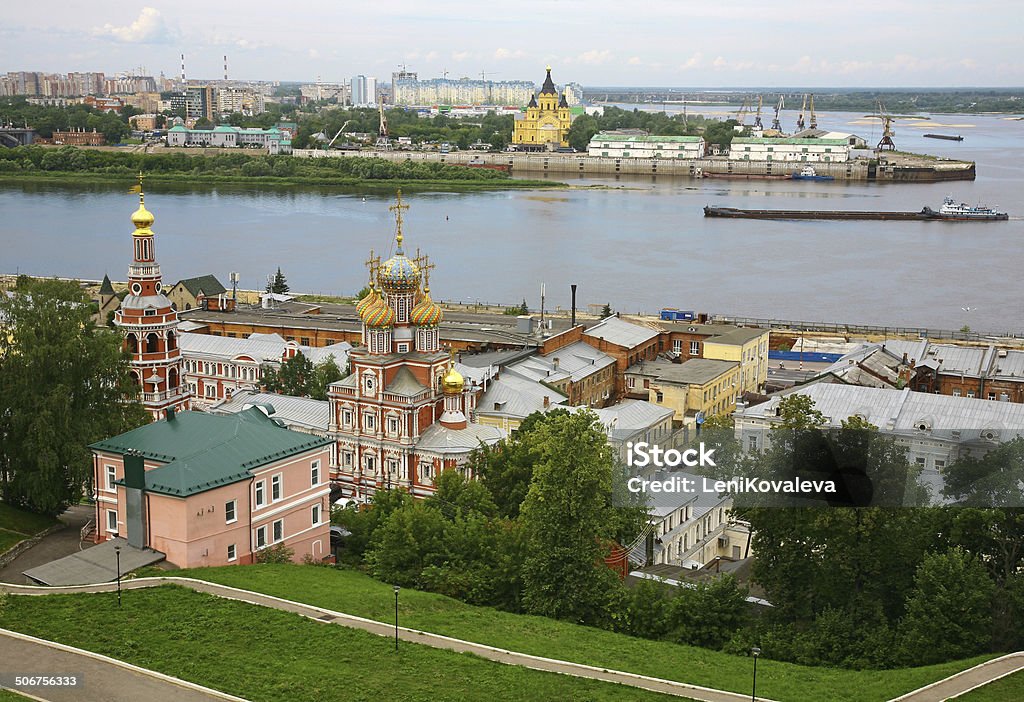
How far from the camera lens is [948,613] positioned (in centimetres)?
991

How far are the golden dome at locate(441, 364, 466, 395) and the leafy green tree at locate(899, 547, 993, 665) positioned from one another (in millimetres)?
7466

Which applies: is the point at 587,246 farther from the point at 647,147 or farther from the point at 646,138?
the point at 646,138

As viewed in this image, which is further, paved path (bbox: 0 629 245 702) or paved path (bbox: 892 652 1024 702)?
paved path (bbox: 892 652 1024 702)

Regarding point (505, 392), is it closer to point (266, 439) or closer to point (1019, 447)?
point (266, 439)

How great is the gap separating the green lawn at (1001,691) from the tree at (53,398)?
9388 millimetres

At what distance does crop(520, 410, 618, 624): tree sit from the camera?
36.3 ft

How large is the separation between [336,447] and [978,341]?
16097mm

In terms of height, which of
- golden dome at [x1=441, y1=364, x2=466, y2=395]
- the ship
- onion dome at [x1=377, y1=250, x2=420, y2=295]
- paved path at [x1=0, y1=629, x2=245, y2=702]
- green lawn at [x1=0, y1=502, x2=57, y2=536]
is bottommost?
green lawn at [x1=0, y1=502, x2=57, y2=536]

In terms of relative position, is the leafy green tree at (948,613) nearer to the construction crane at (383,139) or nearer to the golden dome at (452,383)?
the golden dome at (452,383)

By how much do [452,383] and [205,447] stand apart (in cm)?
462

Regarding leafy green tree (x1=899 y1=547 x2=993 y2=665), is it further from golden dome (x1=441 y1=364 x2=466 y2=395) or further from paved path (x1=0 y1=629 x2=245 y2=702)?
golden dome (x1=441 y1=364 x2=466 y2=395)

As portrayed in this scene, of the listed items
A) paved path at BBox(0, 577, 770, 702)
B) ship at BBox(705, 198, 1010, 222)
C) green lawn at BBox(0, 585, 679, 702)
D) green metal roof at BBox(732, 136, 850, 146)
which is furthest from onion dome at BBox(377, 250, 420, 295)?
green metal roof at BBox(732, 136, 850, 146)

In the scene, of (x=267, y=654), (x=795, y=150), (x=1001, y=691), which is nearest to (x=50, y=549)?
(x=267, y=654)

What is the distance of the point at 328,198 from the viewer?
65938 mm
